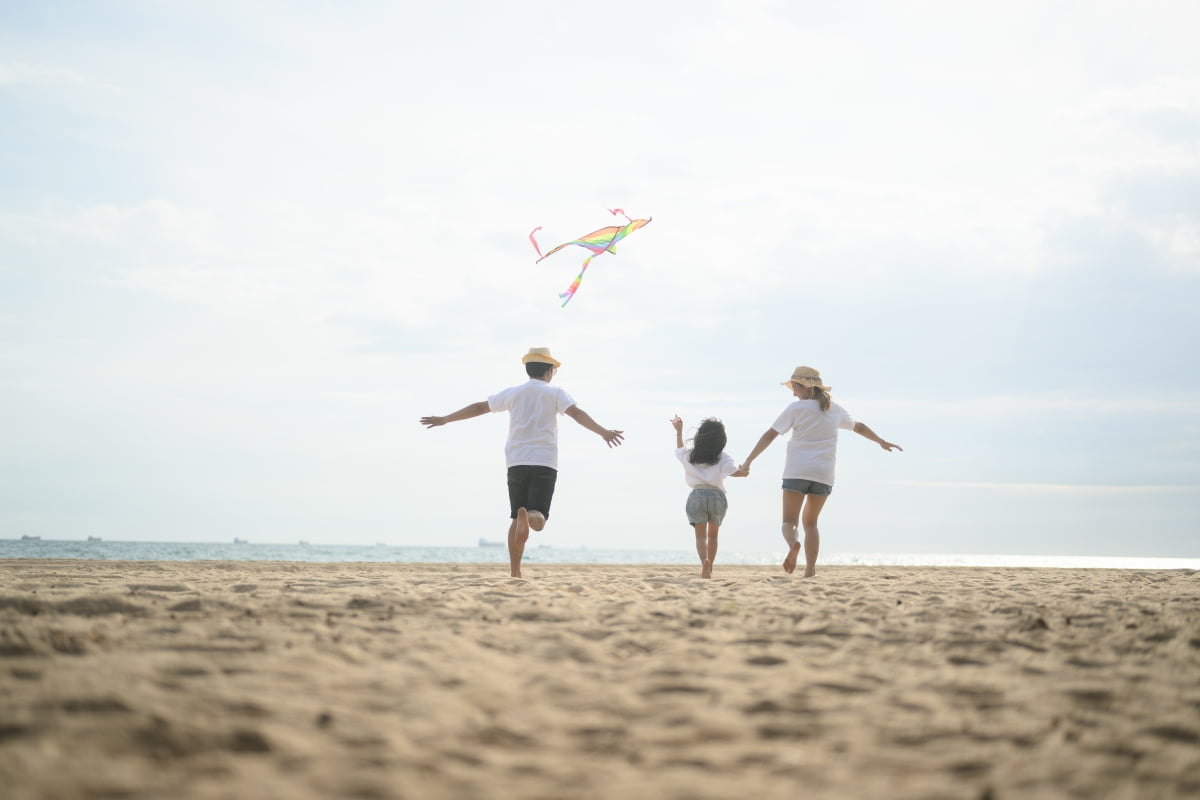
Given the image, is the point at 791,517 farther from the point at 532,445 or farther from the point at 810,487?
the point at 532,445

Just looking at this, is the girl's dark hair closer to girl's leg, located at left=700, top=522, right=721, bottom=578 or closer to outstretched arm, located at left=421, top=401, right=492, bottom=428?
girl's leg, located at left=700, top=522, right=721, bottom=578

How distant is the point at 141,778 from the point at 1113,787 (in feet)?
8.40

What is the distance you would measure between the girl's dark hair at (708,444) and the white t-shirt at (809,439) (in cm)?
61

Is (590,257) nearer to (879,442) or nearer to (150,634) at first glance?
(879,442)

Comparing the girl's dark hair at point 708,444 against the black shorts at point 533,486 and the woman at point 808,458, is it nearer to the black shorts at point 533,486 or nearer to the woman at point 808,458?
the woman at point 808,458

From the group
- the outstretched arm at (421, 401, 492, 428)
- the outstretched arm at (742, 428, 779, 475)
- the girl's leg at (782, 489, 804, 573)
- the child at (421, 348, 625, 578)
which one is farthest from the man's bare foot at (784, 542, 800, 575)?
the outstretched arm at (421, 401, 492, 428)

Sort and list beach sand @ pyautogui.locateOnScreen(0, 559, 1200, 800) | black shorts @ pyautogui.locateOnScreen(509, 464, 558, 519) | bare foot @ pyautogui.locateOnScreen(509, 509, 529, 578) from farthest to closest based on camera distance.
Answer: black shorts @ pyautogui.locateOnScreen(509, 464, 558, 519) → bare foot @ pyautogui.locateOnScreen(509, 509, 529, 578) → beach sand @ pyautogui.locateOnScreen(0, 559, 1200, 800)

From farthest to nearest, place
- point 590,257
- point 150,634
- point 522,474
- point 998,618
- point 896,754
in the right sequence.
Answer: point 590,257, point 522,474, point 998,618, point 150,634, point 896,754

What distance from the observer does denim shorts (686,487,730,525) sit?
8891 millimetres

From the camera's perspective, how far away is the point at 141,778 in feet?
6.92

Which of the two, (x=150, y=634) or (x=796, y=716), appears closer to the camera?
(x=796, y=716)

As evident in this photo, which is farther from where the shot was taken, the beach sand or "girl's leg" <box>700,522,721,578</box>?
"girl's leg" <box>700,522,721,578</box>

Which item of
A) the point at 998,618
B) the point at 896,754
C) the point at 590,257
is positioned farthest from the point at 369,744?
the point at 590,257

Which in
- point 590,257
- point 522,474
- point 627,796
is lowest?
point 627,796
